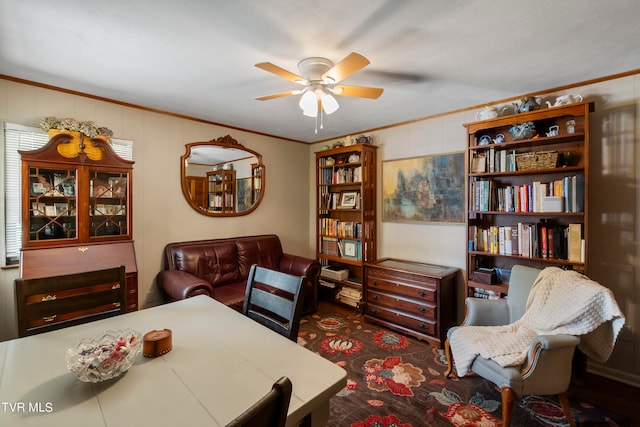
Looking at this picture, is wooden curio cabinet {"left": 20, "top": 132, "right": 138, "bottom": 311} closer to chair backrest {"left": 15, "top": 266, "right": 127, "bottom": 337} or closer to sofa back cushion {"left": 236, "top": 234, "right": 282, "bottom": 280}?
chair backrest {"left": 15, "top": 266, "right": 127, "bottom": 337}

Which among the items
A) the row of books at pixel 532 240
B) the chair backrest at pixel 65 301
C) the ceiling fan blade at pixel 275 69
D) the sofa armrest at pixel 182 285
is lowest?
the sofa armrest at pixel 182 285

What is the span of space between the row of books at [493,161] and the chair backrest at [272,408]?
Answer: 275cm

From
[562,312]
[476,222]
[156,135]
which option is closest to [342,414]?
[562,312]

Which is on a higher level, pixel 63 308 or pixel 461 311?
pixel 63 308

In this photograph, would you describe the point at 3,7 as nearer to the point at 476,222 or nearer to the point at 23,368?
the point at 23,368

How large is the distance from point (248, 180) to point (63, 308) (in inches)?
107

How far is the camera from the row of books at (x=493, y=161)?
256cm

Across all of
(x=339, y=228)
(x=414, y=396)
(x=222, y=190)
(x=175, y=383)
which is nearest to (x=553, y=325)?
(x=414, y=396)

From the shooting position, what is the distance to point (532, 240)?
8.09ft

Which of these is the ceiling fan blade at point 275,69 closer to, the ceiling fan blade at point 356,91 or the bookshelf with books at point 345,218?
the ceiling fan blade at point 356,91

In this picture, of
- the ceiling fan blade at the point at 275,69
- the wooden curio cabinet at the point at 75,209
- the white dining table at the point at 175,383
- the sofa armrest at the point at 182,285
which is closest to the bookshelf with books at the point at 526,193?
the ceiling fan blade at the point at 275,69

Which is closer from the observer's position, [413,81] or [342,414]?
[342,414]

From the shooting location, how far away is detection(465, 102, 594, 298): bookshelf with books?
7.43ft

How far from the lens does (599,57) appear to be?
2.00 metres
